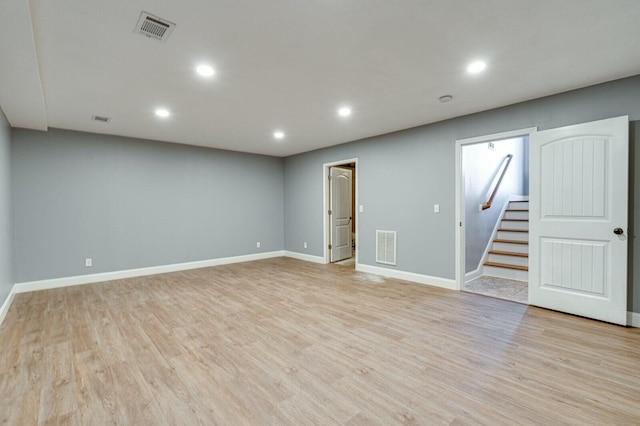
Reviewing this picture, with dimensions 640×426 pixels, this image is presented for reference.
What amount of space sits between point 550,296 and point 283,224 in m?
5.50

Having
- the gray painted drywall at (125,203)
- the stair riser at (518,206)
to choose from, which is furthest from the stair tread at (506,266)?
the gray painted drywall at (125,203)

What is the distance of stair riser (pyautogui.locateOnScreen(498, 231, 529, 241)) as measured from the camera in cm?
525

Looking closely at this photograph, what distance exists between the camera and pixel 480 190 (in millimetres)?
5012

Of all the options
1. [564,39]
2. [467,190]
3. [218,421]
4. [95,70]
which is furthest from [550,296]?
[95,70]

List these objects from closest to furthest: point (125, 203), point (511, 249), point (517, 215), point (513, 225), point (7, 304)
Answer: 1. point (7, 304)
2. point (125, 203)
3. point (511, 249)
4. point (513, 225)
5. point (517, 215)

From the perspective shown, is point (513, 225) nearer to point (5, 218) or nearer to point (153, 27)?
point (153, 27)

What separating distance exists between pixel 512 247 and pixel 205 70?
5.55m

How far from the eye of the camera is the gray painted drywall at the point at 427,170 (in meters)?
3.11

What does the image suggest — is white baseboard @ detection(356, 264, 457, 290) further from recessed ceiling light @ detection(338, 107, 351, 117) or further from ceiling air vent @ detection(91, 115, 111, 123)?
ceiling air vent @ detection(91, 115, 111, 123)

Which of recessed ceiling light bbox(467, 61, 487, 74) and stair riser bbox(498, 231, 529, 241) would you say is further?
stair riser bbox(498, 231, 529, 241)

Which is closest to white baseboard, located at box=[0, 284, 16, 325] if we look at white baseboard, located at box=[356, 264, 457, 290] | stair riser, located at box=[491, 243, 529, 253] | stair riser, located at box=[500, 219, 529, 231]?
white baseboard, located at box=[356, 264, 457, 290]

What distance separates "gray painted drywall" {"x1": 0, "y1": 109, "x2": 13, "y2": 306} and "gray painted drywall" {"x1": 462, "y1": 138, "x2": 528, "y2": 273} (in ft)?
19.3

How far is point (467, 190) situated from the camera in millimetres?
4555

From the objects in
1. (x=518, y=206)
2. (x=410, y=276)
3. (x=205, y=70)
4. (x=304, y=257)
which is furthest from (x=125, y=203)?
(x=518, y=206)
